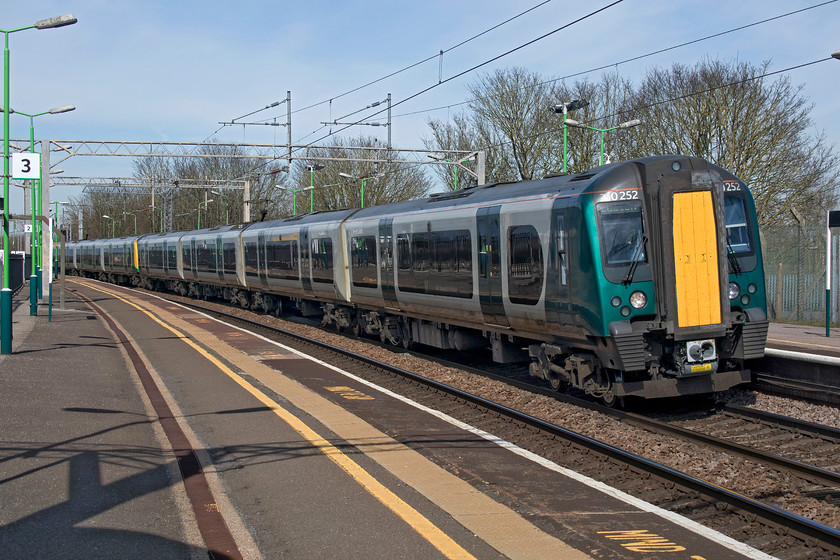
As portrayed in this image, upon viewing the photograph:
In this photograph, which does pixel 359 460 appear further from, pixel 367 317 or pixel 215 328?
pixel 215 328

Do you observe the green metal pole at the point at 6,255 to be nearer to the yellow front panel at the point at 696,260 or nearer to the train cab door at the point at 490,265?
the train cab door at the point at 490,265

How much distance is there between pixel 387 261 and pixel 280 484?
9.91 m

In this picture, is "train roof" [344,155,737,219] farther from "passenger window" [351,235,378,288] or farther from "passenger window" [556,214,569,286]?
"passenger window" [351,235,378,288]

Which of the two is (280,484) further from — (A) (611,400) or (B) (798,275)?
(B) (798,275)

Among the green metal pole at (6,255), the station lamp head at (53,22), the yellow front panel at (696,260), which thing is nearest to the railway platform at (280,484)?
the green metal pole at (6,255)

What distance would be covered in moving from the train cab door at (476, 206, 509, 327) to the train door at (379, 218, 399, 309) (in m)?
Result: 3.87

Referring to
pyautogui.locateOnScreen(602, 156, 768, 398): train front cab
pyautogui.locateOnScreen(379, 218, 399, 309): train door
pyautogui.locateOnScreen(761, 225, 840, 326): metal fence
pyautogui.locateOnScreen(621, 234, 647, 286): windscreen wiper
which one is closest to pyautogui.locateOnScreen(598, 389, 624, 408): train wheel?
pyautogui.locateOnScreen(602, 156, 768, 398): train front cab

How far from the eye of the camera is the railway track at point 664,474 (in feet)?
18.9

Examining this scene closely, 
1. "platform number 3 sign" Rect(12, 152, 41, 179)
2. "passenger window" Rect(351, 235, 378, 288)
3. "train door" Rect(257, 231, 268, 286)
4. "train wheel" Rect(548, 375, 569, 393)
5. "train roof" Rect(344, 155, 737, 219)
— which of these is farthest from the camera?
"train door" Rect(257, 231, 268, 286)

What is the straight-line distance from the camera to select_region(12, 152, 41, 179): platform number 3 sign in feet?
55.4

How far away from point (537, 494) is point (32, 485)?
409cm

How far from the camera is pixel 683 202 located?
9.70 meters

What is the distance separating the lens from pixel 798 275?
23.1 metres

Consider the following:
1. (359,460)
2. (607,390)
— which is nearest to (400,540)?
(359,460)
